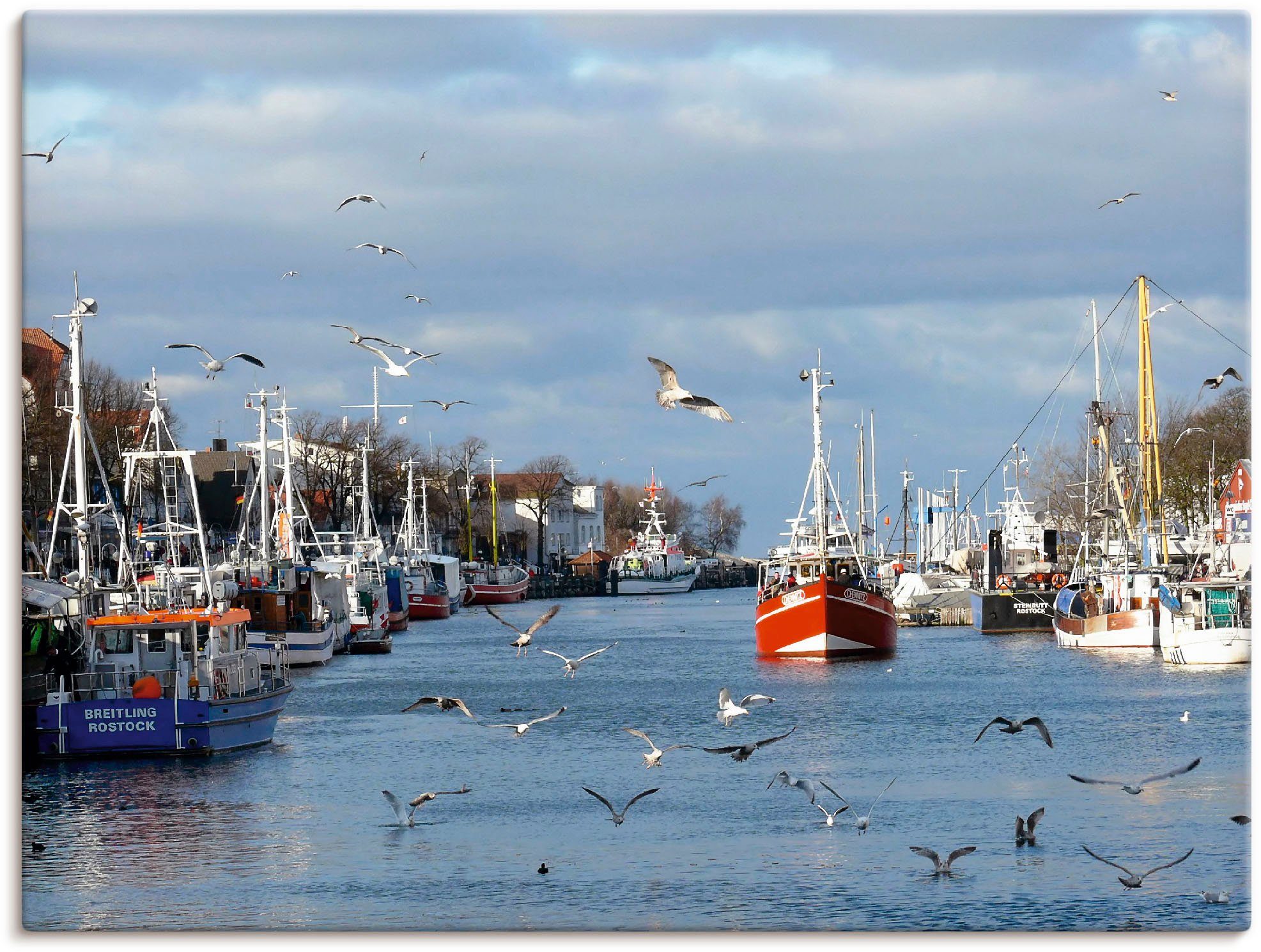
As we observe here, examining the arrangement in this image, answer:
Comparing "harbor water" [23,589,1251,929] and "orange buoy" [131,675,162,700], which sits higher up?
"orange buoy" [131,675,162,700]

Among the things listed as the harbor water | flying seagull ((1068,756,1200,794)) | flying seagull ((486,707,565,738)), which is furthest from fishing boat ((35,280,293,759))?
flying seagull ((1068,756,1200,794))

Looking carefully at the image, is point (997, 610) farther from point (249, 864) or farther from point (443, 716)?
point (249, 864)

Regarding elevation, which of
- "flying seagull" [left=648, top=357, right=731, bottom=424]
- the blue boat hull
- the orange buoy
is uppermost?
"flying seagull" [left=648, top=357, right=731, bottom=424]

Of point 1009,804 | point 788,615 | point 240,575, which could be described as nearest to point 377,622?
point 240,575

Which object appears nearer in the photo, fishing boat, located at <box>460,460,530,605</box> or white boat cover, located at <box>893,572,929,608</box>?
white boat cover, located at <box>893,572,929,608</box>

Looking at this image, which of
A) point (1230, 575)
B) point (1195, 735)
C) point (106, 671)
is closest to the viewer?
point (106, 671)

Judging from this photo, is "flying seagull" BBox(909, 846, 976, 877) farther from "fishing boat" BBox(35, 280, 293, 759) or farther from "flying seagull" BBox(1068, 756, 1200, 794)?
"fishing boat" BBox(35, 280, 293, 759)

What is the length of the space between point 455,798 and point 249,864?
6.32m

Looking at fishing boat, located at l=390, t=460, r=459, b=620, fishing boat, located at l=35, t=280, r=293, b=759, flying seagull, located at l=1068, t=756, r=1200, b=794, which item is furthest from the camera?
fishing boat, located at l=390, t=460, r=459, b=620

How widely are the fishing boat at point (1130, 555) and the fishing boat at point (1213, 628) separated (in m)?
2.63

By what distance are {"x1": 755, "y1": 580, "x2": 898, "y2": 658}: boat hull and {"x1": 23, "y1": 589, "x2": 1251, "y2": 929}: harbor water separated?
7275 mm

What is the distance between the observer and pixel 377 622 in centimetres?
7319

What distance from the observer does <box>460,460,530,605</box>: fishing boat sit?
114875mm

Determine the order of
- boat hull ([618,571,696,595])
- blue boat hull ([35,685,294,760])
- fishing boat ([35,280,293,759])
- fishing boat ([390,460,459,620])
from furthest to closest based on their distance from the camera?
boat hull ([618,571,696,595])
fishing boat ([390,460,459,620])
fishing boat ([35,280,293,759])
blue boat hull ([35,685,294,760])
